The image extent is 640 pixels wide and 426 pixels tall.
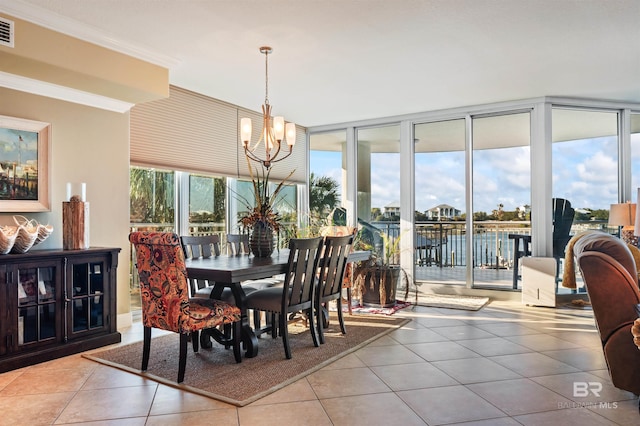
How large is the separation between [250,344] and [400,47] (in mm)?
2803

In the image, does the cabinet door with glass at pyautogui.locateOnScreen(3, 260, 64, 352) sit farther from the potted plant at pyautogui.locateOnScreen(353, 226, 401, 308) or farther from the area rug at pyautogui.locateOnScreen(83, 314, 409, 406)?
the potted plant at pyautogui.locateOnScreen(353, 226, 401, 308)

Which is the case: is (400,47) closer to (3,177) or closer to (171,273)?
(171,273)

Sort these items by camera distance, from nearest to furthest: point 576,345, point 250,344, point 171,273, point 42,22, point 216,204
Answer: point 171,273, point 42,22, point 250,344, point 576,345, point 216,204

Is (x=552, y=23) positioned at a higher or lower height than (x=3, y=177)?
higher

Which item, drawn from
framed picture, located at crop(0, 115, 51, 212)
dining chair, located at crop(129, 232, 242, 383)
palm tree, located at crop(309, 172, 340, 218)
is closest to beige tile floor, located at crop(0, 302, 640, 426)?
dining chair, located at crop(129, 232, 242, 383)

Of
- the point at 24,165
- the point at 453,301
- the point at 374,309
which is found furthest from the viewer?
the point at 453,301

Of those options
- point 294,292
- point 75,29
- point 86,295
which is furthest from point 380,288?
point 75,29

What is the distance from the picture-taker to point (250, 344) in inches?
136

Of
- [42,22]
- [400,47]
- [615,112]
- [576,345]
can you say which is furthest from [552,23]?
[42,22]

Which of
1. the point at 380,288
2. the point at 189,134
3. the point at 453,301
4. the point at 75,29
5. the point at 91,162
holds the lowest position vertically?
the point at 453,301

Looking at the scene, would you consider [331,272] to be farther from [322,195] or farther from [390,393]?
[322,195]

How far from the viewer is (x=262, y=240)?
395 centimetres

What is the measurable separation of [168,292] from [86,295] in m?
1.17

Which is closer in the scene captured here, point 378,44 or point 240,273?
point 240,273
